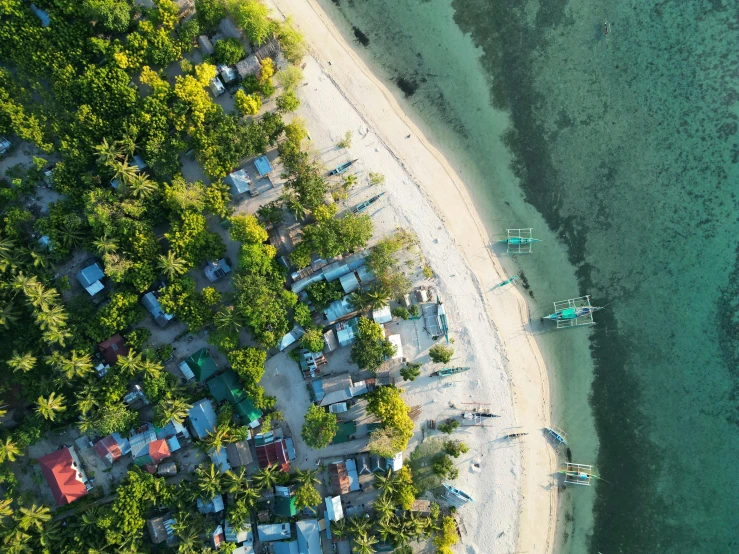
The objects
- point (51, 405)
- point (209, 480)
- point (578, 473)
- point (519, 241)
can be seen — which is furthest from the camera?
point (519, 241)

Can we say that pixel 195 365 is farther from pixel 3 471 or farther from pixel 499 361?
pixel 499 361

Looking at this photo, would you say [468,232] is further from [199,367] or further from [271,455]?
[199,367]

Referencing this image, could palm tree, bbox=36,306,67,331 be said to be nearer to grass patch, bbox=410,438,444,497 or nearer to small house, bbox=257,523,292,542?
small house, bbox=257,523,292,542

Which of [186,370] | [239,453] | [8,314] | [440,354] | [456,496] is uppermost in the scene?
[8,314]

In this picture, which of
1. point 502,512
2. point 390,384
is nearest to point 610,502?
point 502,512

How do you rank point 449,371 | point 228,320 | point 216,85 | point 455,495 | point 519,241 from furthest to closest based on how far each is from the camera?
1. point 519,241
2. point 449,371
3. point 455,495
4. point 216,85
5. point 228,320

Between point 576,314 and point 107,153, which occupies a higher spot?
point 107,153

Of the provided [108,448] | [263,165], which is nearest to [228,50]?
[263,165]
